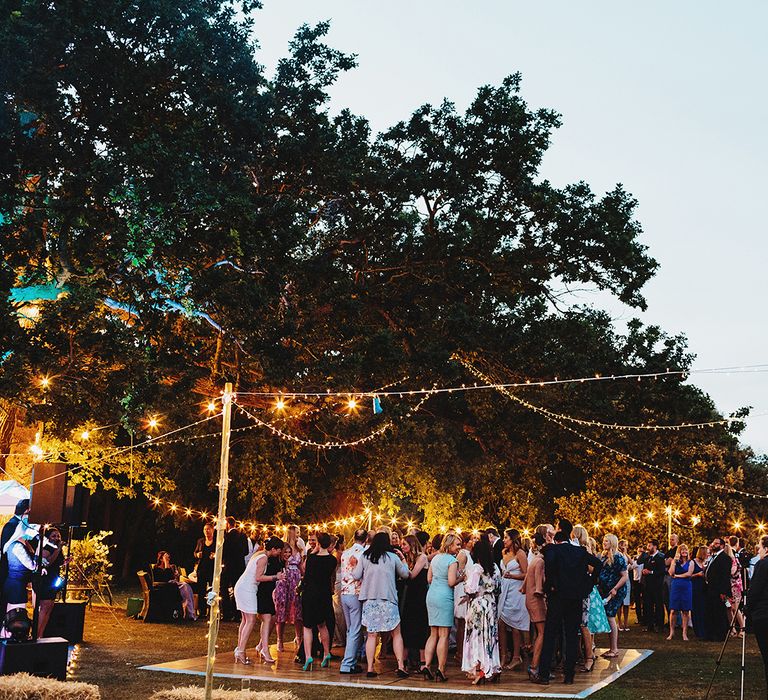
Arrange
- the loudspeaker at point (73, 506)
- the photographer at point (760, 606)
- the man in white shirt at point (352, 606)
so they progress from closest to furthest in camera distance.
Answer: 1. the photographer at point (760, 606)
2. the man in white shirt at point (352, 606)
3. the loudspeaker at point (73, 506)

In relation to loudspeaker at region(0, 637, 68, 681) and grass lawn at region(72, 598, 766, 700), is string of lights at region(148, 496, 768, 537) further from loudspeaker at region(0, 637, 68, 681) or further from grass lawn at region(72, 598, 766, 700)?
loudspeaker at region(0, 637, 68, 681)

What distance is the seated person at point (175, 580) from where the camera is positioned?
17.1 metres

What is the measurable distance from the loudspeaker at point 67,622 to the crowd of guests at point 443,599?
2.63 m

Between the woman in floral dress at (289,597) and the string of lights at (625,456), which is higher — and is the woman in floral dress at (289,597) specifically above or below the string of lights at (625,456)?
below

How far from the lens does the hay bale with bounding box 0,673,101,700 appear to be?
709 centimetres

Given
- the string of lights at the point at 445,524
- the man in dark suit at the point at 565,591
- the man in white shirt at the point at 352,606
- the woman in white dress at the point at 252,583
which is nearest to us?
the man in dark suit at the point at 565,591

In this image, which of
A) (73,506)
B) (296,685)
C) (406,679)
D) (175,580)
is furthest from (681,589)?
(73,506)

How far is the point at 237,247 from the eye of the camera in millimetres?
15977

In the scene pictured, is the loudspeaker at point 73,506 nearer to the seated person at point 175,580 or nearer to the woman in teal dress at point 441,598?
the woman in teal dress at point 441,598

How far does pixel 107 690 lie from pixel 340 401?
10.7 metres

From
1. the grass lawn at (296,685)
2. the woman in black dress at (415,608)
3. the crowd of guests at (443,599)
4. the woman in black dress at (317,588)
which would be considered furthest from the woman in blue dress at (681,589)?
the woman in black dress at (317,588)

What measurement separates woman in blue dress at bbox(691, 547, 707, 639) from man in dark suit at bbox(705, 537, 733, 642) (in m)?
0.34

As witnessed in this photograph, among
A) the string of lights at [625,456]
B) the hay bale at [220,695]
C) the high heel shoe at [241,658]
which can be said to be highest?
the string of lights at [625,456]

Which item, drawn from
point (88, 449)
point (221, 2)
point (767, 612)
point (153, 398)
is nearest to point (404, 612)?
point (767, 612)
